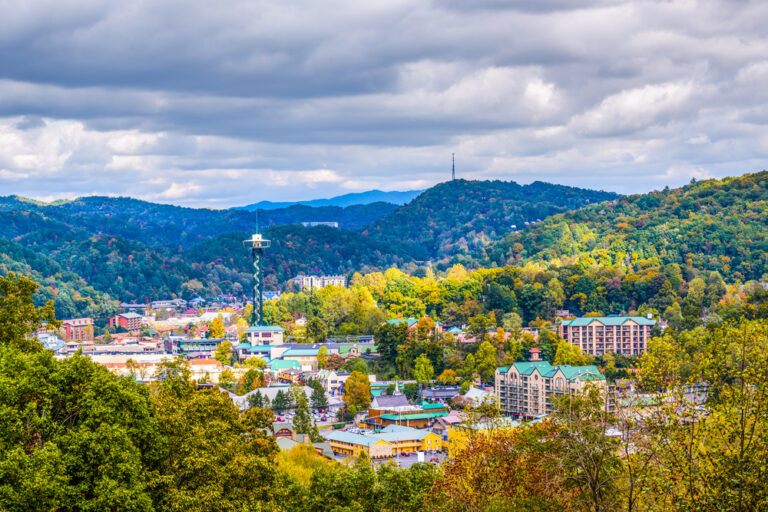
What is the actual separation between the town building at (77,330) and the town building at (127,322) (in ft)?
23.5

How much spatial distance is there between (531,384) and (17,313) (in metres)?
46.7

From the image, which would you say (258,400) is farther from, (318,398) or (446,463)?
(446,463)

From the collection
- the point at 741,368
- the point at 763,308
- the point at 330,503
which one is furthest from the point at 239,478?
the point at 763,308

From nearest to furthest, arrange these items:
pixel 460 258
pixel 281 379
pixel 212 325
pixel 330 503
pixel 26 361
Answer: pixel 26 361 < pixel 330 503 < pixel 281 379 < pixel 212 325 < pixel 460 258

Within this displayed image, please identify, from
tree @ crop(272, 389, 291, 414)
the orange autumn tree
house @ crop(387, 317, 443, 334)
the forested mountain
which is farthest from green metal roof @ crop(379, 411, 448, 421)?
the forested mountain

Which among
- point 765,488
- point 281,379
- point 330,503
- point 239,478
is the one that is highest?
point 765,488

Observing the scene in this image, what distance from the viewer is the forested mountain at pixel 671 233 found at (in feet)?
348

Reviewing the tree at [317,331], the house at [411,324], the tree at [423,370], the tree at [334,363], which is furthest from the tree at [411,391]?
the tree at [317,331]

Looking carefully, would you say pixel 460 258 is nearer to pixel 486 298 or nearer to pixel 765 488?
pixel 486 298

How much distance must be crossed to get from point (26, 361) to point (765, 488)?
14811 millimetres

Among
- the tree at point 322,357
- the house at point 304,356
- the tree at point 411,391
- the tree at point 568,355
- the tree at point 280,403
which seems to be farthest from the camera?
the house at point 304,356

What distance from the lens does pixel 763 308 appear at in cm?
6397

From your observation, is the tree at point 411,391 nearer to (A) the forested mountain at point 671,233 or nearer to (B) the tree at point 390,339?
(B) the tree at point 390,339

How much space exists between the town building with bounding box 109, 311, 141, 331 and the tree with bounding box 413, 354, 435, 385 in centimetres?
6917
